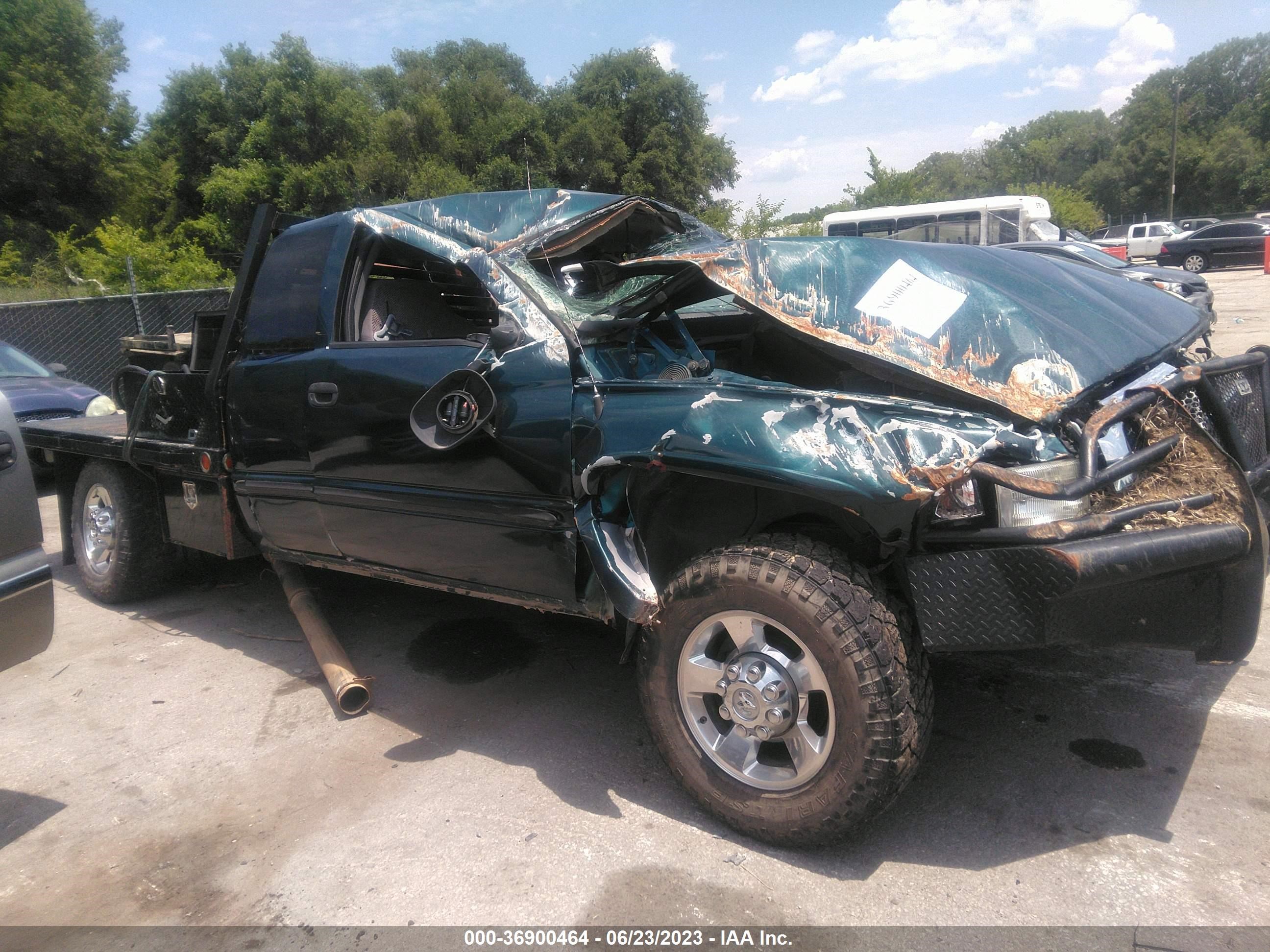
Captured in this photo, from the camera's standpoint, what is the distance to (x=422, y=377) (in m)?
3.21

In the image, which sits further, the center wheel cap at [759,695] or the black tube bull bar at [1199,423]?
the center wheel cap at [759,695]

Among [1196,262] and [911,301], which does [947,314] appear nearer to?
[911,301]

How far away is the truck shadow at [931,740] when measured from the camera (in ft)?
8.70

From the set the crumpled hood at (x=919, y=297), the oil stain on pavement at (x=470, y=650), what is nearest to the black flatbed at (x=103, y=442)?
the oil stain on pavement at (x=470, y=650)

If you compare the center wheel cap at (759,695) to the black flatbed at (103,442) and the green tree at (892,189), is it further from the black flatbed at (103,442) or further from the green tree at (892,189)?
the green tree at (892,189)

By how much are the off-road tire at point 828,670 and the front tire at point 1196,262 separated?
1255 inches

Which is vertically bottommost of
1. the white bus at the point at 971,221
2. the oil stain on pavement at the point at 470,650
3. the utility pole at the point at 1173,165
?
the oil stain on pavement at the point at 470,650

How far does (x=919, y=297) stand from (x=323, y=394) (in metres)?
2.37

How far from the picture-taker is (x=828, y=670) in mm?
2396

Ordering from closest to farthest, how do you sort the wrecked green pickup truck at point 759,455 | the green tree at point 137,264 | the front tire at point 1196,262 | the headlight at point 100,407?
1. the wrecked green pickup truck at point 759,455
2. the headlight at point 100,407
3. the green tree at point 137,264
4. the front tire at point 1196,262

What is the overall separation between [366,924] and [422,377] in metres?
1.82

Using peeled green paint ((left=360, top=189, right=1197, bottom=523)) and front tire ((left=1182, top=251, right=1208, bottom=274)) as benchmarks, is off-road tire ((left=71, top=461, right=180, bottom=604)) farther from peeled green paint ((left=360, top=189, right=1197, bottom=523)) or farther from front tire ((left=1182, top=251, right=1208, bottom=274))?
front tire ((left=1182, top=251, right=1208, bottom=274))

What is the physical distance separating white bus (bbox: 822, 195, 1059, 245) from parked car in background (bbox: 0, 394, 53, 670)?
20.6 meters

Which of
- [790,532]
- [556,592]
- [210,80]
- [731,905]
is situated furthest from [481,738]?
[210,80]
